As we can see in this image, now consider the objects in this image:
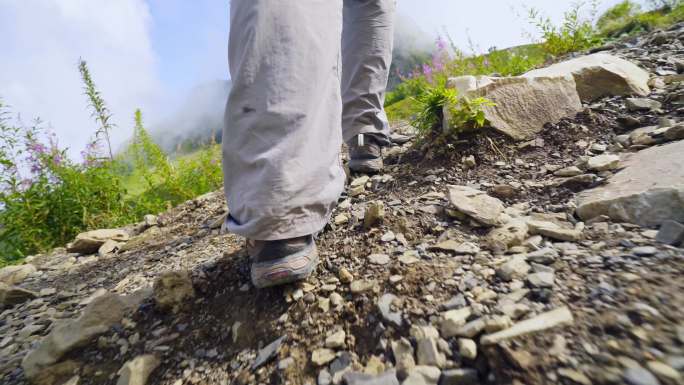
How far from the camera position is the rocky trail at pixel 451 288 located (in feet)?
2.79

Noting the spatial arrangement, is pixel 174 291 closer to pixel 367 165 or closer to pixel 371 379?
pixel 371 379

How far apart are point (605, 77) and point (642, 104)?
424mm

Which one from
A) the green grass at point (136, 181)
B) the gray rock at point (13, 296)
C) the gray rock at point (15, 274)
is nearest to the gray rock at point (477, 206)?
the gray rock at point (13, 296)

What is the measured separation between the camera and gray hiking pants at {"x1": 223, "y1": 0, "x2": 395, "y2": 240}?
4.02ft

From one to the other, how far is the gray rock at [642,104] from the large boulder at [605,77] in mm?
216

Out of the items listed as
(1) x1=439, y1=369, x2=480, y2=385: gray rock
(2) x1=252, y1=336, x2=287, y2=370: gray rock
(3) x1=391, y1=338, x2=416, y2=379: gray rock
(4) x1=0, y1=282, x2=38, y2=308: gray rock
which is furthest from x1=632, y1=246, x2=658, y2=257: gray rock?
(4) x1=0, y1=282, x2=38, y2=308: gray rock

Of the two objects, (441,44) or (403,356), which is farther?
A: (441,44)

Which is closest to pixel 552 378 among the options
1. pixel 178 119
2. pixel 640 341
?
pixel 640 341

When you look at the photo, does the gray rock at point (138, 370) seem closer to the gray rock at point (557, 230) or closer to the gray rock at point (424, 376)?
the gray rock at point (424, 376)

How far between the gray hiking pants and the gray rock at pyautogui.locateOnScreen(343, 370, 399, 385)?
546 millimetres

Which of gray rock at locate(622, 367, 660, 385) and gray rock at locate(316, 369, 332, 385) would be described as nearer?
gray rock at locate(622, 367, 660, 385)

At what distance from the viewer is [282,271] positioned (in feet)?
4.17

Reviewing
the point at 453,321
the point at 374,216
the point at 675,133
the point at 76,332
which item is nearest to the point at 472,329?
the point at 453,321

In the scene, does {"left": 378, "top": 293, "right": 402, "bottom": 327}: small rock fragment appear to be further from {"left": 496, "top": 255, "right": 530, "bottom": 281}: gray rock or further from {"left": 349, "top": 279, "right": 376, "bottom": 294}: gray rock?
{"left": 496, "top": 255, "right": 530, "bottom": 281}: gray rock
